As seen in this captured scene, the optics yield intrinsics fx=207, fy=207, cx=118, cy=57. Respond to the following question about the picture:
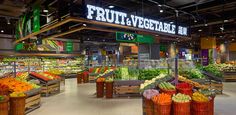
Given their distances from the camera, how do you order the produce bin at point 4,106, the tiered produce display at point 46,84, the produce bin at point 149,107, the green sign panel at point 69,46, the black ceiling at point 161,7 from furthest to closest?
the green sign panel at point 69,46 < the tiered produce display at point 46,84 < the black ceiling at point 161,7 < the produce bin at point 4,106 < the produce bin at point 149,107

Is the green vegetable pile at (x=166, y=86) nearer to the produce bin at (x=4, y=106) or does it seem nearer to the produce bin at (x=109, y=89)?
the produce bin at (x=109, y=89)

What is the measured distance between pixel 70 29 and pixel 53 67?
1129cm

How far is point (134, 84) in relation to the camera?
8.43 m

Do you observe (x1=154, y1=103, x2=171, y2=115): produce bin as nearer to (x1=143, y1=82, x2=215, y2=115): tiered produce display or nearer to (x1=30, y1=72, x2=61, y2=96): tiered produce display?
(x1=143, y1=82, x2=215, y2=115): tiered produce display

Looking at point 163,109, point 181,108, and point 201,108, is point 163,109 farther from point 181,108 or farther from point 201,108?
point 201,108

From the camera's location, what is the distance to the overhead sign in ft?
18.3

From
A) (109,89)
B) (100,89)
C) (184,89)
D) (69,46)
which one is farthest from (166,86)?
(69,46)

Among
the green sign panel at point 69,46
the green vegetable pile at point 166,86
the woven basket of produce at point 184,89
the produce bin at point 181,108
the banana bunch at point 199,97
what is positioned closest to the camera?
the produce bin at point 181,108

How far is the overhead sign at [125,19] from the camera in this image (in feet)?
18.3

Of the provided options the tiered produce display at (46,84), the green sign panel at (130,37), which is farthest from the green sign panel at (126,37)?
the tiered produce display at (46,84)

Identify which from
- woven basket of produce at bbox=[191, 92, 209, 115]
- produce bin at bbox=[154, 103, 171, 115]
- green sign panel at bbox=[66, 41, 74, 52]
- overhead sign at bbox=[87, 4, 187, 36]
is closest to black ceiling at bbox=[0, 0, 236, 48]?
overhead sign at bbox=[87, 4, 187, 36]

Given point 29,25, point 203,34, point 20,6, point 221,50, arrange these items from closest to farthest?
1. point 20,6
2. point 29,25
3. point 203,34
4. point 221,50

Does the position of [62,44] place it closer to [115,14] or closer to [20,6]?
[20,6]

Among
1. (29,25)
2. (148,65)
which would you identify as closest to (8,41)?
(29,25)
